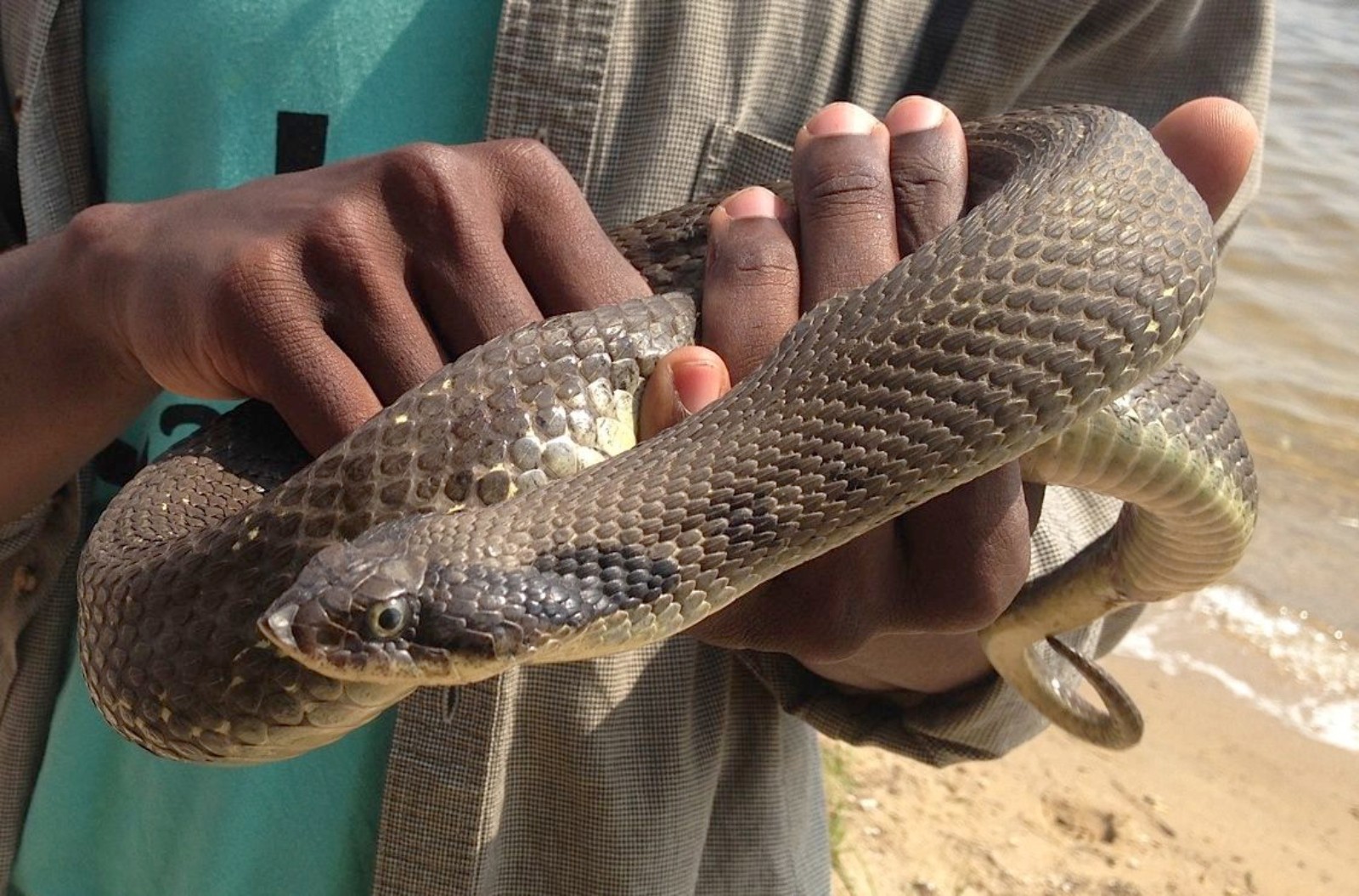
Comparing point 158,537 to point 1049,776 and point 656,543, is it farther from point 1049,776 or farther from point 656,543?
point 1049,776

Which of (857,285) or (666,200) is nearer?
(857,285)

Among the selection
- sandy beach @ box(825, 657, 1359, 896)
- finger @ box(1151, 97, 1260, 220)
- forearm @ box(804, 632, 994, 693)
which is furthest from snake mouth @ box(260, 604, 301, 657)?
sandy beach @ box(825, 657, 1359, 896)

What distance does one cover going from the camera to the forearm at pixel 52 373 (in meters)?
1.76

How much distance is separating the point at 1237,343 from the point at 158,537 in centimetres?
829

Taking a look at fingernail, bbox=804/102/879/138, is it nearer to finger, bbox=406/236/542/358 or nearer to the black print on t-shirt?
finger, bbox=406/236/542/358

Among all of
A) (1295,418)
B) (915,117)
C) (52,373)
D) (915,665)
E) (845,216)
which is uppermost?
(915,117)

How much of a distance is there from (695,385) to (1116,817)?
3735mm

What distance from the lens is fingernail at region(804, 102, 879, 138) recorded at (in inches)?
63.2

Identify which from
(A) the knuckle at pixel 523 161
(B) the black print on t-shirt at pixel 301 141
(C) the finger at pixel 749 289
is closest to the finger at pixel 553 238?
(A) the knuckle at pixel 523 161

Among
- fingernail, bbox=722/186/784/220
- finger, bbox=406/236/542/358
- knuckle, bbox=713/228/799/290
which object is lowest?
finger, bbox=406/236/542/358

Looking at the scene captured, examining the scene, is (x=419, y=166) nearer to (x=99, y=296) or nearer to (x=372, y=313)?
(x=372, y=313)

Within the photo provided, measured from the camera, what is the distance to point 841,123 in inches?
63.4

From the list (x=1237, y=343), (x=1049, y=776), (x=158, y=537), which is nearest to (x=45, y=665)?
(x=158, y=537)

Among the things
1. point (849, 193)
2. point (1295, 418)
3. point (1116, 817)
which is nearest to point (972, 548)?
point (849, 193)
